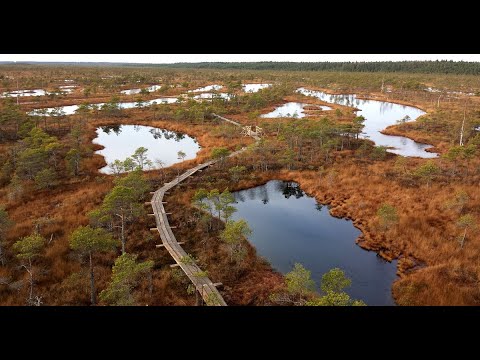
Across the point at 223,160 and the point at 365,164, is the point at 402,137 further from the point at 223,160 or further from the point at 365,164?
the point at 223,160

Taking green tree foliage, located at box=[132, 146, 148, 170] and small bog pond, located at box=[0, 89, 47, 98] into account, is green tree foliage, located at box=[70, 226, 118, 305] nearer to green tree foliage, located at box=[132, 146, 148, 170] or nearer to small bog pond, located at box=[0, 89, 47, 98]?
green tree foliage, located at box=[132, 146, 148, 170]

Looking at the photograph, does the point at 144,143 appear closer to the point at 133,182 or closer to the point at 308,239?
the point at 133,182

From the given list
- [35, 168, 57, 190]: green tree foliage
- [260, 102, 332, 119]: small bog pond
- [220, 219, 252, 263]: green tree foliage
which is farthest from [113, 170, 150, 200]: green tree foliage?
[260, 102, 332, 119]: small bog pond

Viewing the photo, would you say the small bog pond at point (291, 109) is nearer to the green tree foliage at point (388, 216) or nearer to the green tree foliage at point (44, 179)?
the green tree foliage at point (44, 179)

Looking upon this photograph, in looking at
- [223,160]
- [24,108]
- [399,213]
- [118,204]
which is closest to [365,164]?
[399,213]

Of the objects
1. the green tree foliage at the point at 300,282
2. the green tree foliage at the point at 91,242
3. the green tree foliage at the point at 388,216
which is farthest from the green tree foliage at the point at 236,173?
the green tree foliage at the point at 300,282

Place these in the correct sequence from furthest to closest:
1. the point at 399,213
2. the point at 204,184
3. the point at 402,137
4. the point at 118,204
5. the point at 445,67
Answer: the point at 445,67
the point at 402,137
the point at 204,184
the point at 399,213
the point at 118,204
